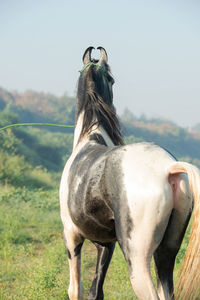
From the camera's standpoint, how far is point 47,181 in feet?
50.5

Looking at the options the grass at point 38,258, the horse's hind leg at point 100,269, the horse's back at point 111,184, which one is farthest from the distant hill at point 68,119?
the horse's back at point 111,184

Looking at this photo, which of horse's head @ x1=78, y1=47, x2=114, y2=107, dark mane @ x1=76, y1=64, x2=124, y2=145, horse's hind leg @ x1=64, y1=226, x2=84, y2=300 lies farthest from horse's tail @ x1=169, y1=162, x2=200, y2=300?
horse's head @ x1=78, y1=47, x2=114, y2=107

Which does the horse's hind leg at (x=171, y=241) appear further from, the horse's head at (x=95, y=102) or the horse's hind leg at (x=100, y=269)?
the horse's head at (x=95, y=102)

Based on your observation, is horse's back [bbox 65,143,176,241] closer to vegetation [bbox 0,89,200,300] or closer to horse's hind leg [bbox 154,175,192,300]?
horse's hind leg [bbox 154,175,192,300]

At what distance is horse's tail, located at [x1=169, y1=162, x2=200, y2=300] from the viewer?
2.72 metres

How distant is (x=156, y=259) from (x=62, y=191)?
1006mm

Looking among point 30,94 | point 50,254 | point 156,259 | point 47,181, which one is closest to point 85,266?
point 50,254

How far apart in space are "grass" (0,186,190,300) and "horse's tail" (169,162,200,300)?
1.63 metres

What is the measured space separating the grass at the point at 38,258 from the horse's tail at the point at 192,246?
163 centimetres

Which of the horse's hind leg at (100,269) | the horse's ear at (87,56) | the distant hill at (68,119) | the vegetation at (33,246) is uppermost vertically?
→ the horse's ear at (87,56)

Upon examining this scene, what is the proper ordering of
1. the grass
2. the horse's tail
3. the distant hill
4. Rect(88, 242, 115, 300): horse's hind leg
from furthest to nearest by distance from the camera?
the distant hill → the grass → Rect(88, 242, 115, 300): horse's hind leg → the horse's tail

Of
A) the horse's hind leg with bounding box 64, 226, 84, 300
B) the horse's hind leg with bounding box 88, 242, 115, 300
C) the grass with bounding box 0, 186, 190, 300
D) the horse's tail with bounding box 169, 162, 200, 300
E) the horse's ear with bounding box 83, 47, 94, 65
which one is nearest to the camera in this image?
the horse's tail with bounding box 169, 162, 200, 300

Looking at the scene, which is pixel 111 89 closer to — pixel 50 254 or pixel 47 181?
pixel 50 254

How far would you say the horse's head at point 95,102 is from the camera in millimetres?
3889
